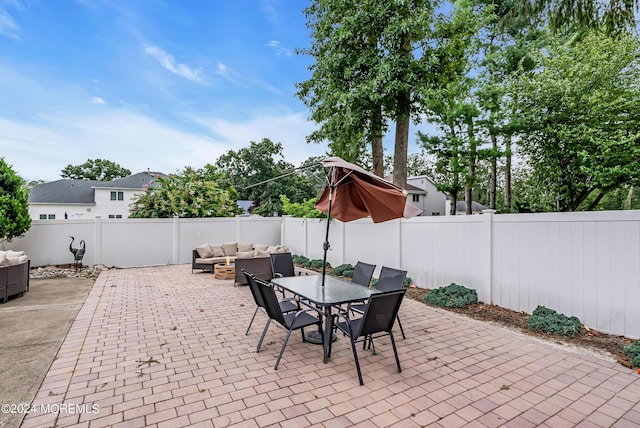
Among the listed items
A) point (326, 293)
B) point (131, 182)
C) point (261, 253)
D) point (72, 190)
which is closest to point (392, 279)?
point (326, 293)

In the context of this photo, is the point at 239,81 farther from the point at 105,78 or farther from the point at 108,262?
the point at 108,262

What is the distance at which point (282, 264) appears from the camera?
6410mm

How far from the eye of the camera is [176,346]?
407cm

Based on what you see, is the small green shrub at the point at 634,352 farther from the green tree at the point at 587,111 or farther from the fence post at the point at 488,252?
the green tree at the point at 587,111

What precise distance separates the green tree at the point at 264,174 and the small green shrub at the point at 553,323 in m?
25.1

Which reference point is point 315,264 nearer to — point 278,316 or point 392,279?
point 392,279

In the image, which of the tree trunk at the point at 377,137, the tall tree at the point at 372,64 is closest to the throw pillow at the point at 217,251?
the tall tree at the point at 372,64

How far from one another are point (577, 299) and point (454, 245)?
2161 mm

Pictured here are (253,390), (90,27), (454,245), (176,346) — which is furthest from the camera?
(90,27)

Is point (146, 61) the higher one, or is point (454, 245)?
point (146, 61)

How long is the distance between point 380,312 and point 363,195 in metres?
1.67

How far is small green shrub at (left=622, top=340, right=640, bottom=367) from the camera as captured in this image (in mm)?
3486

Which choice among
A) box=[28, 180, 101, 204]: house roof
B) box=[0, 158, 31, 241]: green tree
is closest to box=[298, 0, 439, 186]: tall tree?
box=[0, 158, 31, 241]: green tree

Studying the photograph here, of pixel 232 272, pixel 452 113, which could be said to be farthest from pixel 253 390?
pixel 452 113
